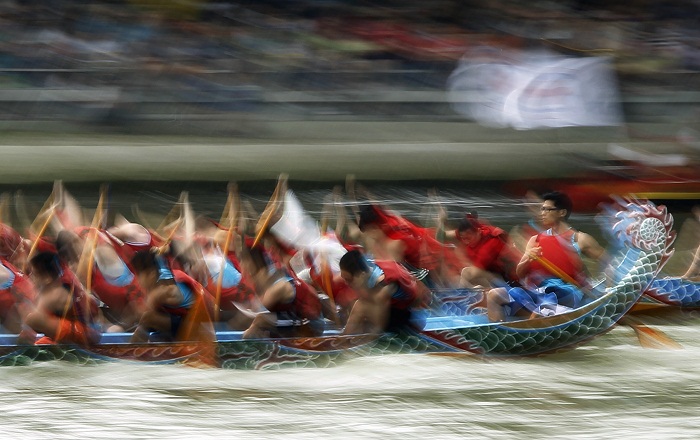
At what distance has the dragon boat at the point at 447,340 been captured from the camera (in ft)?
15.3

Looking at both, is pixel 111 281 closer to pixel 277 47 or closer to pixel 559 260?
pixel 559 260

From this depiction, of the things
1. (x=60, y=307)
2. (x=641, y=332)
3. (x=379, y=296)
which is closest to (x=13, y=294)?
(x=60, y=307)

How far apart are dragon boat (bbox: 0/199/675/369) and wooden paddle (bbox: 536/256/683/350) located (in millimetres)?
180

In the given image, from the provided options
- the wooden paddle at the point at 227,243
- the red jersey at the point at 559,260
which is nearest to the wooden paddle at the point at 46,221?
the wooden paddle at the point at 227,243

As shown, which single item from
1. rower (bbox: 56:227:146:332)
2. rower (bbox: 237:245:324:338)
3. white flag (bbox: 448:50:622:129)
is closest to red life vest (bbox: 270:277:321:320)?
rower (bbox: 237:245:324:338)

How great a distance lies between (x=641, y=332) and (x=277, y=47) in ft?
13.3

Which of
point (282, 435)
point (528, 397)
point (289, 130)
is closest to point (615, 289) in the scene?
point (528, 397)

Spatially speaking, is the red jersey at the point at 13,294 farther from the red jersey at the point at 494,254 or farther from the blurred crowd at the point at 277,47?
the blurred crowd at the point at 277,47

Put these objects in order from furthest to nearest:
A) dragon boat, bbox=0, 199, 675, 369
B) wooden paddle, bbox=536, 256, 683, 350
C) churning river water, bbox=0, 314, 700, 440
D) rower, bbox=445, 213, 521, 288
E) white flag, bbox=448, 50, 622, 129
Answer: white flag, bbox=448, 50, 622, 129 < rower, bbox=445, 213, 521, 288 < wooden paddle, bbox=536, 256, 683, 350 < dragon boat, bbox=0, 199, 675, 369 < churning river water, bbox=0, 314, 700, 440

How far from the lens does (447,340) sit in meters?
4.80

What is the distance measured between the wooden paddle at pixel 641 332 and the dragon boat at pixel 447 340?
180mm

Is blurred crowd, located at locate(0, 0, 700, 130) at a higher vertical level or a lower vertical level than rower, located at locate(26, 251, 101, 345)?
higher

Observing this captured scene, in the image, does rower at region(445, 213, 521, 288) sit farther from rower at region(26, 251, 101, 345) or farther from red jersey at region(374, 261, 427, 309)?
rower at region(26, 251, 101, 345)

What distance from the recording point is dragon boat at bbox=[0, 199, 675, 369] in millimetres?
4656
